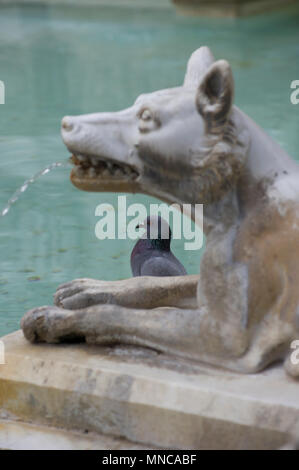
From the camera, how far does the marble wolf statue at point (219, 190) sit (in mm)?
2764

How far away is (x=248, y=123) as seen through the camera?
2.84m

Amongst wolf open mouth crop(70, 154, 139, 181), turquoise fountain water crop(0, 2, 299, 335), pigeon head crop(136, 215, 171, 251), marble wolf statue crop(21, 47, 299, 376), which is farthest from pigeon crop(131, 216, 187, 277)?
wolf open mouth crop(70, 154, 139, 181)

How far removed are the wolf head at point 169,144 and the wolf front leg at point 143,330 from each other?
391 mm

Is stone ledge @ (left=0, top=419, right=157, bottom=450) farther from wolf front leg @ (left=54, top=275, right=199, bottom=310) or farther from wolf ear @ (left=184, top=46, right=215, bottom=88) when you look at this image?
wolf ear @ (left=184, top=46, right=215, bottom=88)

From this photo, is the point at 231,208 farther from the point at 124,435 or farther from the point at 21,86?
the point at 21,86

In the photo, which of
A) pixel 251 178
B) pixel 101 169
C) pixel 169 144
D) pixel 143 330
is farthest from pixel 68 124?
pixel 143 330

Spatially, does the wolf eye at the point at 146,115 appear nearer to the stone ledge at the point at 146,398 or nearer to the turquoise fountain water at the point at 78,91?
the stone ledge at the point at 146,398

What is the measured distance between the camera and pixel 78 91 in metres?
9.12

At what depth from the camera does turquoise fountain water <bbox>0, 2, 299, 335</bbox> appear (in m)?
4.91

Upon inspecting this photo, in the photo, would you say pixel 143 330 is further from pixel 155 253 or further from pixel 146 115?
pixel 155 253

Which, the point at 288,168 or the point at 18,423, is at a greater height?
the point at 288,168

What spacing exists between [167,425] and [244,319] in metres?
0.40

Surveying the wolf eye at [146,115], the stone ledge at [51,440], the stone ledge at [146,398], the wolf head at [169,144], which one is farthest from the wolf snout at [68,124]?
the stone ledge at [51,440]
